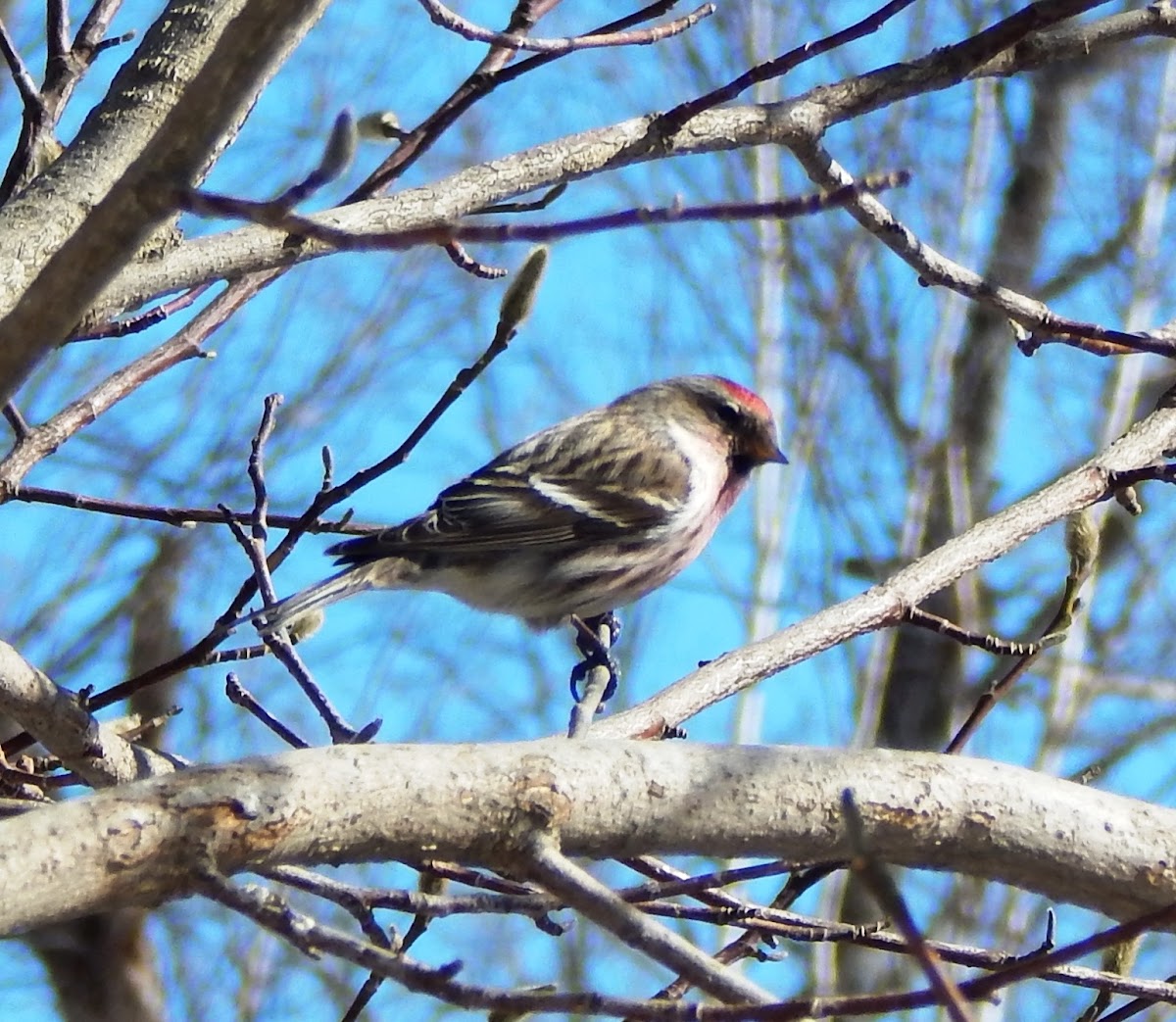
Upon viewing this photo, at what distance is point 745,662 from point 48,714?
127cm

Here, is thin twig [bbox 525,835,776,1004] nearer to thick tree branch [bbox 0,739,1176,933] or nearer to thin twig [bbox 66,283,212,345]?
thick tree branch [bbox 0,739,1176,933]

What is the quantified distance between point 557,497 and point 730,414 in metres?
0.77

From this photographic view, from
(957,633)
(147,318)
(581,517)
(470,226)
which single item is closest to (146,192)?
(470,226)

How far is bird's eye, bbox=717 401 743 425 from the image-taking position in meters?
5.38

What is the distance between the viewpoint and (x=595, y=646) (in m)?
4.18

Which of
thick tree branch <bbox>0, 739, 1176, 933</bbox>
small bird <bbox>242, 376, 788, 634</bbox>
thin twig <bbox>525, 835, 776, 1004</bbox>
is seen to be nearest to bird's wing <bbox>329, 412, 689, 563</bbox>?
small bird <bbox>242, 376, 788, 634</bbox>

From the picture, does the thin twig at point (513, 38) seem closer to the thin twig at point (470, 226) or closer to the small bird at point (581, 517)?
the thin twig at point (470, 226)

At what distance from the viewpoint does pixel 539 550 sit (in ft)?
15.7

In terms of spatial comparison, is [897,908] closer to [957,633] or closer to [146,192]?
[146,192]

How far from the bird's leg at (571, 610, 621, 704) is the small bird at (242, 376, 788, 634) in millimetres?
49

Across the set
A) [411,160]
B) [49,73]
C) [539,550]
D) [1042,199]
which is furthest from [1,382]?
[1042,199]

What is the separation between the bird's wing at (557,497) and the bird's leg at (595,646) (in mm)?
261

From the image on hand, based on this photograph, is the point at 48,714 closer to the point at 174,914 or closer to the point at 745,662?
the point at 745,662

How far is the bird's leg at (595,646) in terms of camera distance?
4.13 meters
